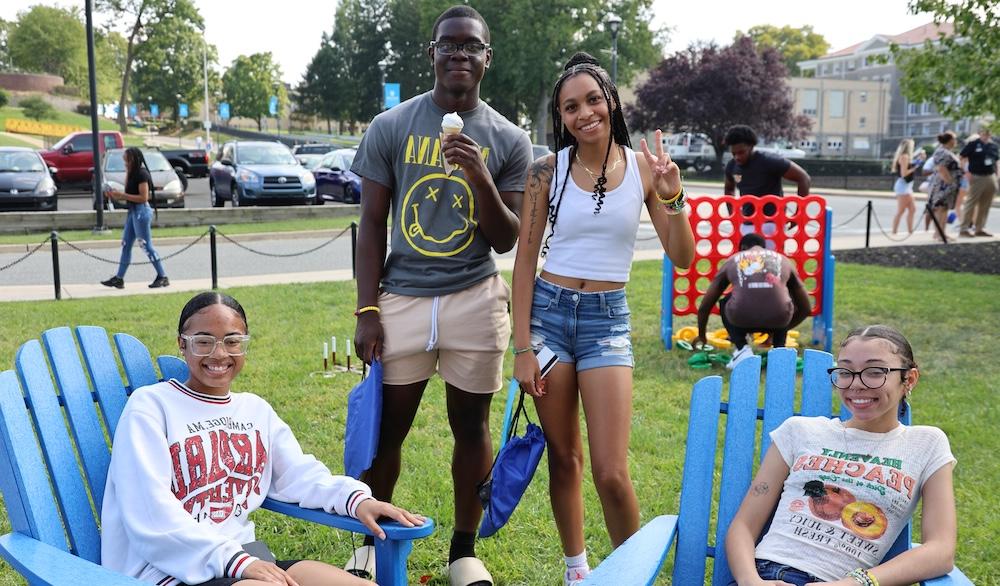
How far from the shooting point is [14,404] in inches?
102

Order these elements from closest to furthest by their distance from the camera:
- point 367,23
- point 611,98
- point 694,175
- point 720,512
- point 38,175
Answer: point 720,512 < point 611,98 < point 38,175 < point 694,175 < point 367,23

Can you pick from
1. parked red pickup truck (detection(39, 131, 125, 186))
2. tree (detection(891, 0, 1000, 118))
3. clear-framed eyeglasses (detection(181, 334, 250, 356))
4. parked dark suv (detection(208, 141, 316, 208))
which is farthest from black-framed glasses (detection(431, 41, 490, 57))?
parked red pickup truck (detection(39, 131, 125, 186))

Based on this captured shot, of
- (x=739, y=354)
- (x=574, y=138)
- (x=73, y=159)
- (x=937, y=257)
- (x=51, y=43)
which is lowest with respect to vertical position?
(x=739, y=354)

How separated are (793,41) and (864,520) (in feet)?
355

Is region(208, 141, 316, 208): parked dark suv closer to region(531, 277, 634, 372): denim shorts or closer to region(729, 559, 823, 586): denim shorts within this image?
region(531, 277, 634, 372): denim shorts

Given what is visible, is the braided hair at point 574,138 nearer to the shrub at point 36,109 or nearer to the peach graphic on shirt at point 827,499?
A: the peach graphic on shirt at point 827,499

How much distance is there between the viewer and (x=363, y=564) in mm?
3342

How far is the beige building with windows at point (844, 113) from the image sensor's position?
75.4m

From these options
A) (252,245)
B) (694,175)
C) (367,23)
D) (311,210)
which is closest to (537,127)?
(694,175)

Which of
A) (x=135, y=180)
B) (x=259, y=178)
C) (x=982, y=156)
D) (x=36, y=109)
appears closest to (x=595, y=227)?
(x=135, y=180)

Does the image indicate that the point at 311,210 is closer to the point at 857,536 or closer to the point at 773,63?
the point at 857,536

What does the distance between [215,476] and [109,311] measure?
693cm

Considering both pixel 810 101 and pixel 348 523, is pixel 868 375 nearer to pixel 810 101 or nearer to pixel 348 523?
pixel 348 523

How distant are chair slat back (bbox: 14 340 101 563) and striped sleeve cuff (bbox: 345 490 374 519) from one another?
31.0 inches
